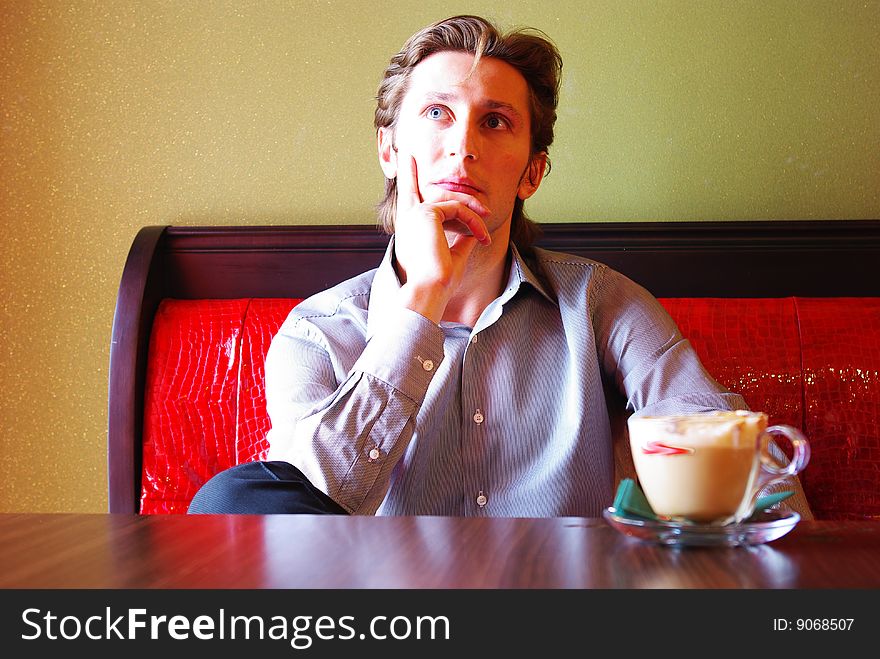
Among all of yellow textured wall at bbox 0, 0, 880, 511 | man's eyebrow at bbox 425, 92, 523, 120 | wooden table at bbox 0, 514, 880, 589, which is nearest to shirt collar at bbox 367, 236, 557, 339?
man's eyebrow at bbox 425, 92, 523, 120

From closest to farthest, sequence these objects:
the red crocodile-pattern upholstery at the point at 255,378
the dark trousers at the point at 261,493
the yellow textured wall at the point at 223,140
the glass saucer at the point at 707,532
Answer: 1. the glass saucer at the point at 707,532
2. the dark trousers at the point at 261,493
3. the red crocodile-pattern upholstery at the point at 255,378
4. the yellow textured wall at the point at 223,140

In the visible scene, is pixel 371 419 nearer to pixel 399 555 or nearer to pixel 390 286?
pixel 390 286

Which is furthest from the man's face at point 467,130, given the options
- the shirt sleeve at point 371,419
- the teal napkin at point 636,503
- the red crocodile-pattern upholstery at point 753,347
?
the teal napkin at point 636,503

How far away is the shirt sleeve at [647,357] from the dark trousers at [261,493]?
23.5 inches

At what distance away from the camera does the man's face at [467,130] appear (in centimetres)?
151

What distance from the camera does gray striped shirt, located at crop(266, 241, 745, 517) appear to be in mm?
1273

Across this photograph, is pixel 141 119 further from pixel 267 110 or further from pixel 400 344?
pixel 400 344

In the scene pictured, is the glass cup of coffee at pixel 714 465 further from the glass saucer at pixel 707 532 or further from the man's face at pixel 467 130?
the man's face at pixel 467 130

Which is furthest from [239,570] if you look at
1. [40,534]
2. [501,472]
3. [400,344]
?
[501,472]

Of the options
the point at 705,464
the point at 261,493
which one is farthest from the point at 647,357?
the point at 705,464

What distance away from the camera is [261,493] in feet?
3.17

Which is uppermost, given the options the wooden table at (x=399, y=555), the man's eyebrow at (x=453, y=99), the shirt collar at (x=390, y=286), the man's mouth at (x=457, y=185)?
the man's eyebrow at (x=453, y=99)

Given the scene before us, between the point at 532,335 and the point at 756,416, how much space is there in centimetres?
86

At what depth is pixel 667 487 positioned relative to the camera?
2.23ft
